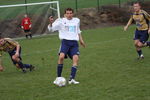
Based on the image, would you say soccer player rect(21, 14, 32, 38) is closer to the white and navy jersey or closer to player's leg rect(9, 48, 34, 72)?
player's leg rect(9, 48, 34, 72)

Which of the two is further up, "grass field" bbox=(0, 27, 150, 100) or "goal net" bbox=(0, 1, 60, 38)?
"grass field" bbox=(0, 27, 150, 100)

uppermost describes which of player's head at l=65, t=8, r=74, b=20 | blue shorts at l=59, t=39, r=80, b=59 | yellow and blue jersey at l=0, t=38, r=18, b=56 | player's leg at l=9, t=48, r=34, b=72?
player's head at l=65, t=8, r=74, b=20

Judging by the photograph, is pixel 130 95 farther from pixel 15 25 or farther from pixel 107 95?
pixel 15 25

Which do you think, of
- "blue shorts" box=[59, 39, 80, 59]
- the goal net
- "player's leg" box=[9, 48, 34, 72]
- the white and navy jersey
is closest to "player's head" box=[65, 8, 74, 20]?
the white and navy jersey

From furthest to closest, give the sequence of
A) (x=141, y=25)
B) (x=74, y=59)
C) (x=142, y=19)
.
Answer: (x=141, y=25), (x=142, y=19), (x=74, y=59)

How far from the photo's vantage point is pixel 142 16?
12.6 metres

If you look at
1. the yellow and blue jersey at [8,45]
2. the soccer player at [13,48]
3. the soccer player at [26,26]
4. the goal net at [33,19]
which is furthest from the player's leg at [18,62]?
the soccer player at [26,26]

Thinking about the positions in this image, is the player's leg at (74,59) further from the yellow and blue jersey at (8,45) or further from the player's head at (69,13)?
the yellow and blue jersey at (8,45)

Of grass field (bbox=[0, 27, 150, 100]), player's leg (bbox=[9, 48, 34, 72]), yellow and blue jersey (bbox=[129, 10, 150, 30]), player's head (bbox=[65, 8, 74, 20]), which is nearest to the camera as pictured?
grass field (bbox=[0, 27, 150, 100])

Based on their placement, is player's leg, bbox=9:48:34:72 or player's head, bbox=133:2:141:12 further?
player's head, bbox=133:2:141:12

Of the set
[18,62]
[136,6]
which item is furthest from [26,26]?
[136,6]

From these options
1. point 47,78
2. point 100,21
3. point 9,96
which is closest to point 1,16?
point 100,21

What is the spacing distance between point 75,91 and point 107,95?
35.5 inches

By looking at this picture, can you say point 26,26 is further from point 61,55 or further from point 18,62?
point 61,55
